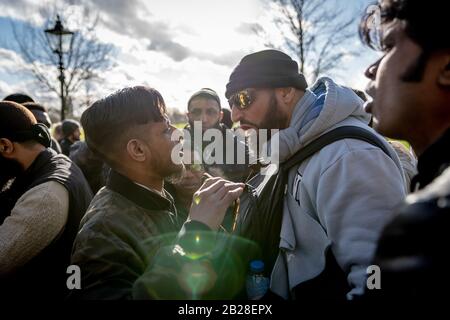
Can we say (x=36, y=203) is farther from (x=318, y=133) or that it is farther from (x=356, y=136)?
(x=356, y=136)

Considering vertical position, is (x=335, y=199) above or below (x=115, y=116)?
below

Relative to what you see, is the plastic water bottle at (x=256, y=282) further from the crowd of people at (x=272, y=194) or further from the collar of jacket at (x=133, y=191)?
the collar of jacket at (x=133, y=191)

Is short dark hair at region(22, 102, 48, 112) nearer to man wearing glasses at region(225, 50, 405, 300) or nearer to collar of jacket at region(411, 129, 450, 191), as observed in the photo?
man wearing glasses at region(225, 50, 405, 300)

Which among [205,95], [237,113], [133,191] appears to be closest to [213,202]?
[133,191]

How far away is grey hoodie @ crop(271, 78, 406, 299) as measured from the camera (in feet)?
5.55

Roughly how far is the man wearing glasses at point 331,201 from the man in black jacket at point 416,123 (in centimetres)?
41

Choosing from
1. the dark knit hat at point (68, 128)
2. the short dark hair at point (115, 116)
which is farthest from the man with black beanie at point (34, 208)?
the dark knit hat at point (68, 128)

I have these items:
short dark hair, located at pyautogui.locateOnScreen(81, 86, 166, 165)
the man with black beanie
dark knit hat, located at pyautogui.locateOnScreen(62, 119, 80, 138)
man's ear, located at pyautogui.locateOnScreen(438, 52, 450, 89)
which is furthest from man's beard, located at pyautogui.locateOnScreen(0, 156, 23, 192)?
dark knit hat, located at pyautogui.locateOnScreen(62, 119, 80, 138)

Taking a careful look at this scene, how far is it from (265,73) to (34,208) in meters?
2.03

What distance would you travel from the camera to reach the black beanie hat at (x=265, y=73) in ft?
9.07

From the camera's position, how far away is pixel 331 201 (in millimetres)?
1807

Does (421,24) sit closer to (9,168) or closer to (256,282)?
(256,282)
